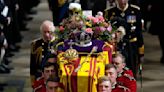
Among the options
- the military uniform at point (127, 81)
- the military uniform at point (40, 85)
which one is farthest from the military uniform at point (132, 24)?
the military uniform at point (40, 85)

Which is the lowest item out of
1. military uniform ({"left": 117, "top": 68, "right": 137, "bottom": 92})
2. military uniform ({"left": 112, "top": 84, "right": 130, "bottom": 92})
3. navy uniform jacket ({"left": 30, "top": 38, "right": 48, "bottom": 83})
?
military uniform ({"left": 112, "top": 84, "right": 130, "bottom": 92})

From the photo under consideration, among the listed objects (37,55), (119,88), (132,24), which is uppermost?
(132,24)

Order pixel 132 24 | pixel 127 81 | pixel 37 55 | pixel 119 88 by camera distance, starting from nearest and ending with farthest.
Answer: pixel 119 88, pixel 127 81, pixel 37 55, pixel 132 24

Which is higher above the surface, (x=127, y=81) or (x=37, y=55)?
(x=37, y=55)

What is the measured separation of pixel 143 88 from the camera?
38.1 ft

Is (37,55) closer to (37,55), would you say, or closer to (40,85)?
(37,55)

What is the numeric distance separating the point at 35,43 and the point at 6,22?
3052 millimetres

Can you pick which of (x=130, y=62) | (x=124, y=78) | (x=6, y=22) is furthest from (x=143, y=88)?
(x=124, y=78)

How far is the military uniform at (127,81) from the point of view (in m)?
7.71

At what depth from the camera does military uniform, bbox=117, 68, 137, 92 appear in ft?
25.3

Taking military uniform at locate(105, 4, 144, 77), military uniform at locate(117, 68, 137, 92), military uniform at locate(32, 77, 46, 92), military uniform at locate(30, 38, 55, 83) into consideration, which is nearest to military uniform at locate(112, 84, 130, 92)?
military uniform at locate(117, 68, 137, 92)

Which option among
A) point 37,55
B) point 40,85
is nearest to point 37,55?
point 37,55

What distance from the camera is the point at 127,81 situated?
7.76 m

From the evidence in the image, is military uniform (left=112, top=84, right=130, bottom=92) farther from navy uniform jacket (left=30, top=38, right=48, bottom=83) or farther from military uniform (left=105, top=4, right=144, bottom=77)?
military uniform (left=105, top=4, right=144, bottom=77)
